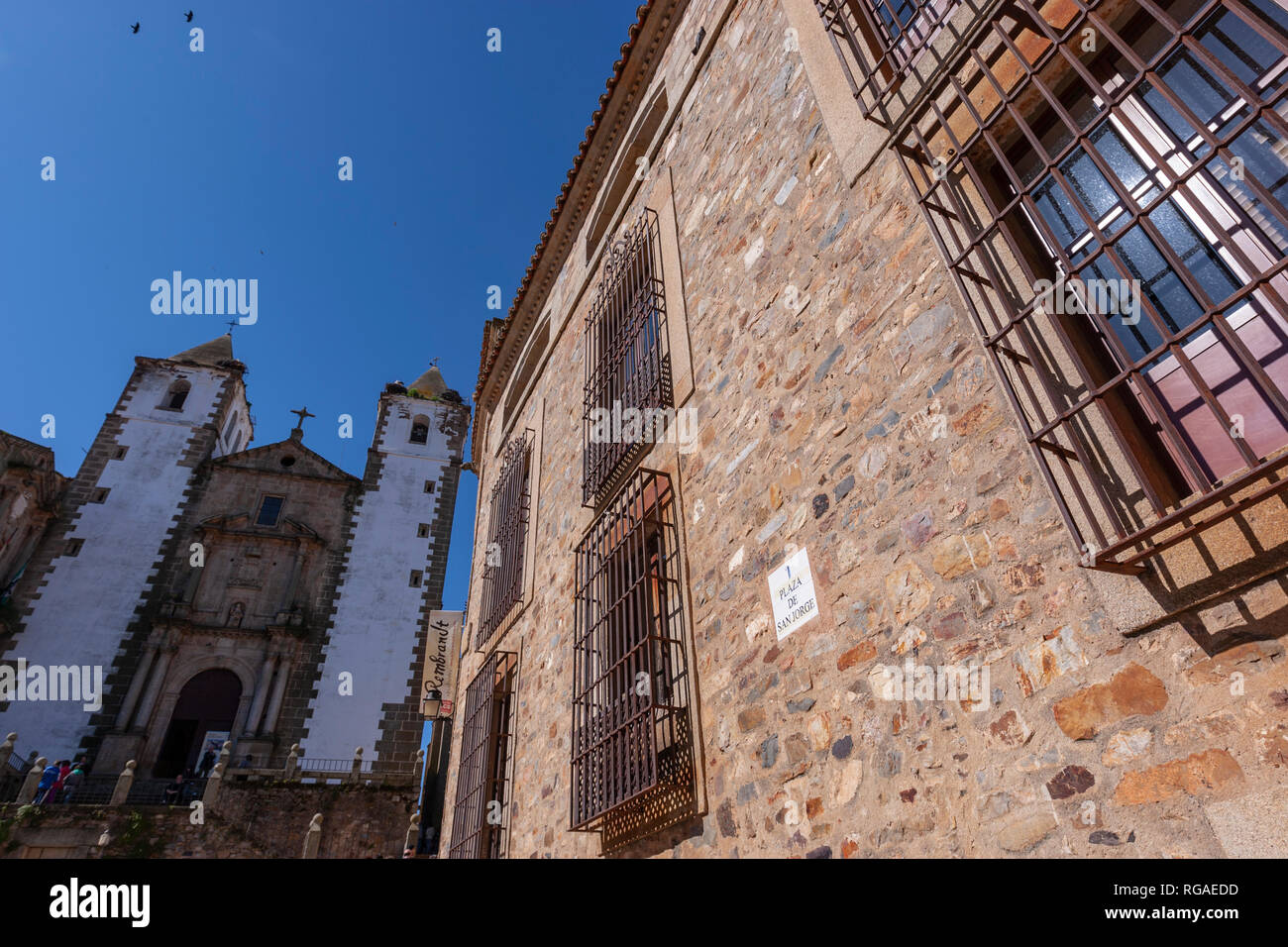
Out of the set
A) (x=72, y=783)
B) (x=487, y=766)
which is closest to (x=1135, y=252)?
(x=487, y=766)

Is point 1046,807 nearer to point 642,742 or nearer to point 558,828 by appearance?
point 642,742

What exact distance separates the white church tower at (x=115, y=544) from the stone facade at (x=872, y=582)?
2041cm

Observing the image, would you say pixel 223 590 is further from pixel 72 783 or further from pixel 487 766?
pixel 487 766

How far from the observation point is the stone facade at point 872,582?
199cm

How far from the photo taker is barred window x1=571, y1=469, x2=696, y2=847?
4449mm

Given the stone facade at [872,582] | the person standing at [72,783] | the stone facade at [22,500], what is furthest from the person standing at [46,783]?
the stone facade at [872,582]

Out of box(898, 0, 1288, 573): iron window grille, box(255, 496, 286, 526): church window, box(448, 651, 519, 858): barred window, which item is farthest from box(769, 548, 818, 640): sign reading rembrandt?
box(255, 496, 286, 526): church window

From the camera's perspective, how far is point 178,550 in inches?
949

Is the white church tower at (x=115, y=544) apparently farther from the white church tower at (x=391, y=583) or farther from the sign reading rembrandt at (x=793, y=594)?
the sign reading rembrandt at (x=793, y=594)

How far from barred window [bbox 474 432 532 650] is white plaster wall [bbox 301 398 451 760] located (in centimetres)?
1402

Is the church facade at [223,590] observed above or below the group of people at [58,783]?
above

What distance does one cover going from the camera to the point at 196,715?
22047 millimetres

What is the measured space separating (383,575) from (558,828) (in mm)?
21110

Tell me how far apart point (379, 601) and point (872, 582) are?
23.8 m
